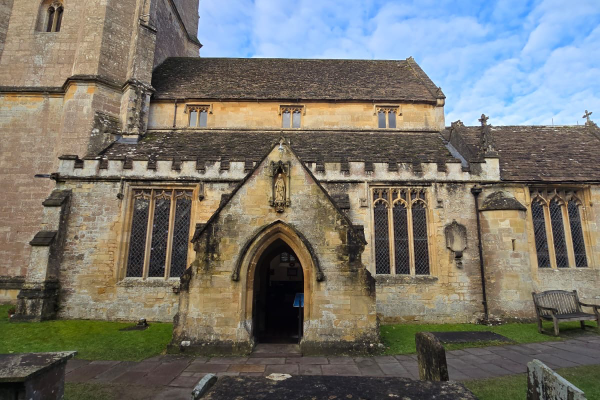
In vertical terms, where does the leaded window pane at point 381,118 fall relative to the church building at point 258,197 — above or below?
above

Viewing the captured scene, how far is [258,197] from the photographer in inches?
328

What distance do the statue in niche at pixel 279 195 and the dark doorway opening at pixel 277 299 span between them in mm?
1118

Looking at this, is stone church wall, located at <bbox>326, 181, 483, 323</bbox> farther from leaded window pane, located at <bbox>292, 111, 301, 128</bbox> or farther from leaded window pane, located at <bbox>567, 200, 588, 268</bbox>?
leaded window pane, located at <bbox>292, 111, 301, 128</bbox>

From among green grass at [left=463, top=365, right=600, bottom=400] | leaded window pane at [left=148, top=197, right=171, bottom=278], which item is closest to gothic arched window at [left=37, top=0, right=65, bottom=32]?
leaded window pane at [left=148, top=197, right=171, bottom=278]

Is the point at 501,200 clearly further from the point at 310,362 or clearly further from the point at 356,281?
the point at 310,362

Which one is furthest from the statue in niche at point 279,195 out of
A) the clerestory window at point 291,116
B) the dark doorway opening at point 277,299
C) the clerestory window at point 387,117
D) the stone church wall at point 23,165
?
the stone church wall at point 23,165

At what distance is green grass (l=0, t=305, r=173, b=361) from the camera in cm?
802

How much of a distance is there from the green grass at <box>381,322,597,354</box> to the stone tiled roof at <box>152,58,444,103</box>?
1171 cm

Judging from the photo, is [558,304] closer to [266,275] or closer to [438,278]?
[438,278]

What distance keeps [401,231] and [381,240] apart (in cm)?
94

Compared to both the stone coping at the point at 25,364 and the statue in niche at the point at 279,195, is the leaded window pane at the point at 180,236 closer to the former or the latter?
the statue in niche at the point at 279,195

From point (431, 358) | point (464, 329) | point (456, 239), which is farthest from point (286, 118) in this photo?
point (431, 358)

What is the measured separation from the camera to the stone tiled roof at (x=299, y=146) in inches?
547

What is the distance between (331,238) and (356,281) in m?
1.26
